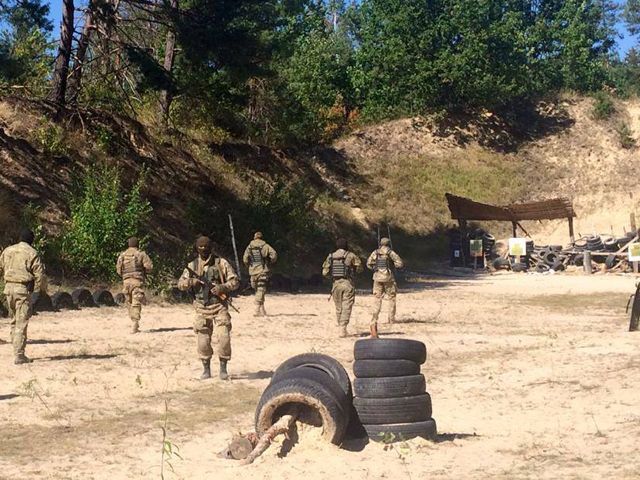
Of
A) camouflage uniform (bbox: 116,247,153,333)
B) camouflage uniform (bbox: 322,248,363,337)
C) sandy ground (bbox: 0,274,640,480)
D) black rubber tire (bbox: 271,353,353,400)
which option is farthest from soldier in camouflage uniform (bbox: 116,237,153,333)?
black rubber tire (bbox: 271,353,353,400)

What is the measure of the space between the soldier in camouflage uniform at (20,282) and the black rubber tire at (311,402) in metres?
5.47

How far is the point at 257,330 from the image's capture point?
57.4 feet

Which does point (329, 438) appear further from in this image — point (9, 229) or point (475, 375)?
point (9, 229)

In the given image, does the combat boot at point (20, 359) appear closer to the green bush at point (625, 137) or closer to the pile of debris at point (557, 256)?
the pile of debris at point (557, 256)

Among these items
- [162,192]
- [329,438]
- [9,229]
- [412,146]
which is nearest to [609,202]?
[412,146]

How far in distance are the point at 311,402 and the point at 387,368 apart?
3.31 ft

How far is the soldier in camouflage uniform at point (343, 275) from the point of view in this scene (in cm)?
1606

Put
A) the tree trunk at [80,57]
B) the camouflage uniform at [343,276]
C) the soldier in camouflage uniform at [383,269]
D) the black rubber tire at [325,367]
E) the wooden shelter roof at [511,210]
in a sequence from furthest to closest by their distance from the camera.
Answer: the wooden shelter roof at [511,210], the tree trunk at [80,57], the soldier in camouflage uniform at [383,269], the camouflage uniform at [343,276], the black rubber tire at [325,367]

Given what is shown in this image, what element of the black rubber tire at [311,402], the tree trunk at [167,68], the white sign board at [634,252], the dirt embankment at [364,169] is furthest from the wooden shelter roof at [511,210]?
the black rubber tire at [311,402]

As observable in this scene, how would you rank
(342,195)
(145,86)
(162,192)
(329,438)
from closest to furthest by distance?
(329,438) < (145,86) < (162,192) < (342,195)

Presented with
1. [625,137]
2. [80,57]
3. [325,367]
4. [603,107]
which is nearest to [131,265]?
[325,367]

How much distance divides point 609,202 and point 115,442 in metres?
41.4

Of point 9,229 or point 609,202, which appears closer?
point 9,229

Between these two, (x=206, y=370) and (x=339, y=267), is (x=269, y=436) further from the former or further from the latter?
(x=339, y=267)
